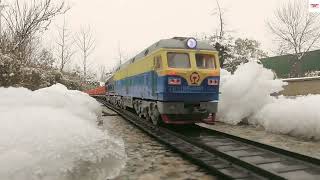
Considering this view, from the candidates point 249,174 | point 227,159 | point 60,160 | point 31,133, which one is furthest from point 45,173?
point 227,159

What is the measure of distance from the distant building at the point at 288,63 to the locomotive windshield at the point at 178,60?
34.0m

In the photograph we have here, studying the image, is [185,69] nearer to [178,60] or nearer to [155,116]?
[178,60]

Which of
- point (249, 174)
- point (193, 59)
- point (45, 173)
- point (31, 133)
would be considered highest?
point (193, 59)

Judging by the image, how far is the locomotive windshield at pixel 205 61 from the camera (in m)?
12.9

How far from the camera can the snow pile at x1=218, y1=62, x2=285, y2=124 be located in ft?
48.2

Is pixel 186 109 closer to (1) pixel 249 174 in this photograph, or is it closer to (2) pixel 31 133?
(1) pixel 249 174

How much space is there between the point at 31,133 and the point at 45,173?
2.09 feet

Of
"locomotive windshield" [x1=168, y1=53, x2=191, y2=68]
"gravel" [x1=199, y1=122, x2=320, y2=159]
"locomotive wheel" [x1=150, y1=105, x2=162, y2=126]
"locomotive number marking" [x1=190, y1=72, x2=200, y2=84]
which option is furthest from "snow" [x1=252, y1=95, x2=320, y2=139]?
"locomotive wheel" [x1=150, y1=105, x2=162, y2=126]

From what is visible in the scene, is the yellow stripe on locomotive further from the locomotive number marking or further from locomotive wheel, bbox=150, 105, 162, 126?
locomotive wheel, bbox=150, 105, 162, 126

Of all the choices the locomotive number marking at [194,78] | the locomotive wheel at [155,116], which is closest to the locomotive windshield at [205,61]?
the locomotive number marking at [194,78]

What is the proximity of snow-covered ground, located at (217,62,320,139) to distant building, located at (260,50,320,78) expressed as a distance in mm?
30425

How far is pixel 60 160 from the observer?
14.9 ft

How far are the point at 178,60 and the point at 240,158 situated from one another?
5664mm

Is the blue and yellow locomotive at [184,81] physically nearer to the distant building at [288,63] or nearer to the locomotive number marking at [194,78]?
the locomotive number marking at [194,78]
